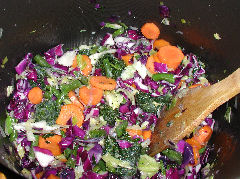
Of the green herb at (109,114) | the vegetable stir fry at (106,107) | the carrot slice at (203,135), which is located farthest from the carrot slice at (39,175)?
the carrot slice at (203,135)

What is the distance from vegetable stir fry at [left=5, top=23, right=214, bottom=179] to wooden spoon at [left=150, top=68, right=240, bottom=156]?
4.7 inches

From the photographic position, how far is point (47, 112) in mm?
3754

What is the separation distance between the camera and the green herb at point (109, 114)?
378cm

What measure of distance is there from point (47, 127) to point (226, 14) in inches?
99.3

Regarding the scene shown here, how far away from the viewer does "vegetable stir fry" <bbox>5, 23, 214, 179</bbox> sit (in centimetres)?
359

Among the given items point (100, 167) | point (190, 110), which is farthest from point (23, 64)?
point (190, 110)

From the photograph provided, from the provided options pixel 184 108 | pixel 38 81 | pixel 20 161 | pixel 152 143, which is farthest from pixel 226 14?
pixel 20 161

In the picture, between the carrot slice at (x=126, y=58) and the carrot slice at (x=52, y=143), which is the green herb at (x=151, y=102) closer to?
the carrot slice at (x=126, y=58)

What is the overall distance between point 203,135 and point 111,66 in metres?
1.50

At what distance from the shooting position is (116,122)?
12.4ft

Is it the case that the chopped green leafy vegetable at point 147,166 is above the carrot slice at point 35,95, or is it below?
below

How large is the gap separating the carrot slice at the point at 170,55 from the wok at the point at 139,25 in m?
0.16

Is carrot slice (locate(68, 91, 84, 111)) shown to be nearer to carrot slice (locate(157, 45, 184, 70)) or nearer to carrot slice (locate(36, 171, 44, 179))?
carrot slice (locate(36, 171, 44, 179))

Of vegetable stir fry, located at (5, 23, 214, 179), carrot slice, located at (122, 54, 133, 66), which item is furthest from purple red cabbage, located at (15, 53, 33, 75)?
carrot slice, located at (122, 54, 133, 66)
